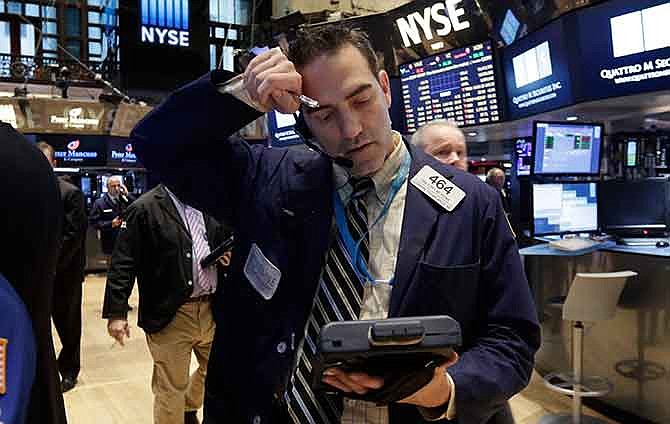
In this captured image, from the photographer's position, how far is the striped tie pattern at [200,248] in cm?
327

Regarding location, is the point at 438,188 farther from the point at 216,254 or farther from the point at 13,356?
the point at 216,254

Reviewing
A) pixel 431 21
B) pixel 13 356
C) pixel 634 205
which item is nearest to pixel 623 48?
pixel 634 205

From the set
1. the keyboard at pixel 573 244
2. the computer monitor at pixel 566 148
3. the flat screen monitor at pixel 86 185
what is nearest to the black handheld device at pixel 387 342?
the keyboard at pixel 573 244

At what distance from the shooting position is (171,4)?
12172 millimetres

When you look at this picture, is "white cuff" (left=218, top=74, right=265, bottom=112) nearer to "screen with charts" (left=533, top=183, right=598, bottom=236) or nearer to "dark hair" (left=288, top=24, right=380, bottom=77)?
"dark hair" (left=288, top=24, right=380, bottom=77)

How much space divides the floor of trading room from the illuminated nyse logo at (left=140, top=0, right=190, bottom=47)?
7730mm

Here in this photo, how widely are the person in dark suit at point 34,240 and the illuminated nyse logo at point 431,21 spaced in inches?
222

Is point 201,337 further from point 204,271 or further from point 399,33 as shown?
point 399,33

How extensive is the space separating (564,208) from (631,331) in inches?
38.7

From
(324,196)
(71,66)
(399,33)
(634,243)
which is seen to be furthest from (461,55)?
(71,66)

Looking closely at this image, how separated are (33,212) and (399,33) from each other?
6.37 meters

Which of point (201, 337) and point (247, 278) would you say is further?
point (201, 337)

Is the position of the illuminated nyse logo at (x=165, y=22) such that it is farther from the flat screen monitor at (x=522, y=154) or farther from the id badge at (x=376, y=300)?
the id badge at (x=376, y=300)

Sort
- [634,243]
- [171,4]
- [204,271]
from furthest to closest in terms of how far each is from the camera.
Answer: [171,4], [634,243], [204,271]
